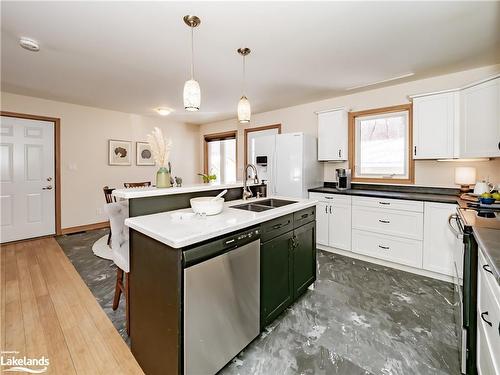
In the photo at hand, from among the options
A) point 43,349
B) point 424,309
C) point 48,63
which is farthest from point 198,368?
point 48,63

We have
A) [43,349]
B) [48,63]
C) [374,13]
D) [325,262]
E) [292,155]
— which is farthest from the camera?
[292,155]

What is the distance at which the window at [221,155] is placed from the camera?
5.84 m

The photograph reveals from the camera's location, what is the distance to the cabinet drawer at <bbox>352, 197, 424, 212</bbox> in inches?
106

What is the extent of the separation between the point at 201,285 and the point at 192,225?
0.36 meters

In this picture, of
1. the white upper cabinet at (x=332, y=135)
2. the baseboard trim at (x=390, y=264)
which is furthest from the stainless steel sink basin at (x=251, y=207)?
the white upper cabinet at (x=332, y=135)

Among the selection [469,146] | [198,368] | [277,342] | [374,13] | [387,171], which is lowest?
[277,342]

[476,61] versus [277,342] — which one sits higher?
[476,61]

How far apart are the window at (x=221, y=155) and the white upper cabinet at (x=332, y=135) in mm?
2380

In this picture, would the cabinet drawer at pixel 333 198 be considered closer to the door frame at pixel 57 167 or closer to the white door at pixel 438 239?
the white door at pixel 438 239

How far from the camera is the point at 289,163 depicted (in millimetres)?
3775

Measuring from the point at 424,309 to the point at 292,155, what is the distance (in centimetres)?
247

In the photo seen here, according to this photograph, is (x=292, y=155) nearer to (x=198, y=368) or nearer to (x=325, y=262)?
(x=325, y=262)

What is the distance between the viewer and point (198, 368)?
1236 millimetres

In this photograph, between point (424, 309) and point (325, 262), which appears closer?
point (424, 309)
